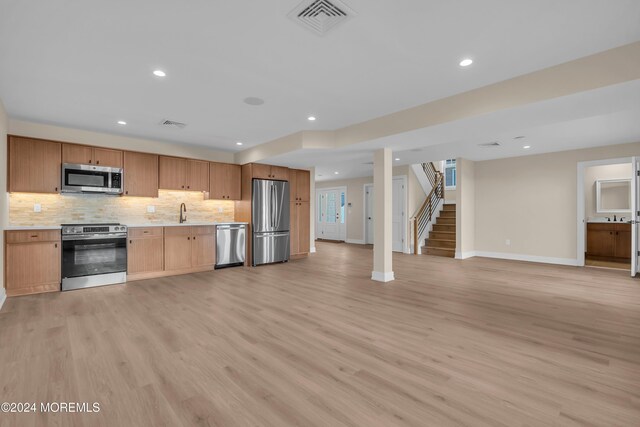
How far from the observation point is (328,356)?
2445 millimetres

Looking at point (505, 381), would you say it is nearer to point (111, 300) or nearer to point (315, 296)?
point (315, 296)

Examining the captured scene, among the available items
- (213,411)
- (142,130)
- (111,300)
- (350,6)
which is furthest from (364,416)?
(142,130)

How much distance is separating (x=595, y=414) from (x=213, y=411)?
7.23ft

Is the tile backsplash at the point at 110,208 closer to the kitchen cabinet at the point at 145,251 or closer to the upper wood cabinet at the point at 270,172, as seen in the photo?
the kitchen cabinet at the point at 145,251

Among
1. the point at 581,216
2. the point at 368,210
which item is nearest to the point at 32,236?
the point at 368,210

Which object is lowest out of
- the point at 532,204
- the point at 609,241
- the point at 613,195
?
the point at 609,241

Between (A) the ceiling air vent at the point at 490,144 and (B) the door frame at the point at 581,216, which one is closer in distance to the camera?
(A) the ceiling air vent at the point at 490,144

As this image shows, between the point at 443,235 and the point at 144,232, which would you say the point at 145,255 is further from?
the point at 443,235

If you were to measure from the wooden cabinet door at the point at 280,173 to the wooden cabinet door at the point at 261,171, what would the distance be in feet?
0.38

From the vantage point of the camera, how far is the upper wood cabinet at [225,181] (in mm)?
6480

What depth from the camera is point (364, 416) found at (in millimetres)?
1715

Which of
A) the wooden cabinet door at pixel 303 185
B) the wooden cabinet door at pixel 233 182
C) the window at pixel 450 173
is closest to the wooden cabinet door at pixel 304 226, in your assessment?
the wooden cabinet door at pixel 303 185

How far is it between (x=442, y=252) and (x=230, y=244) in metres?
5.41

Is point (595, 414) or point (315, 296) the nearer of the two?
point (595, 414)
